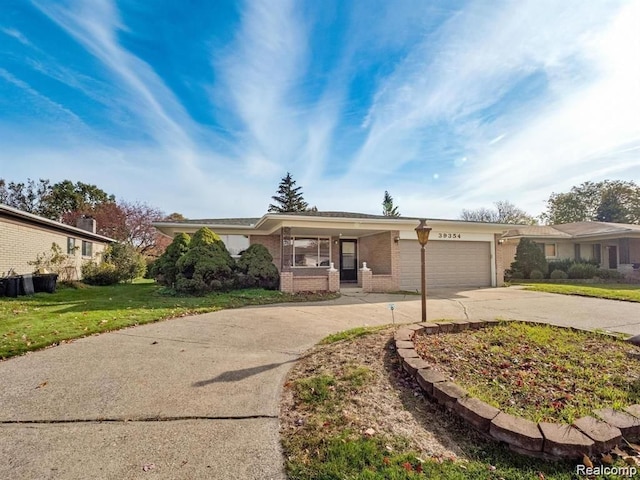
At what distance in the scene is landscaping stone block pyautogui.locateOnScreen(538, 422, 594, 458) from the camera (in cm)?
221

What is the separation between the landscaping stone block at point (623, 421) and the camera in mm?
2395

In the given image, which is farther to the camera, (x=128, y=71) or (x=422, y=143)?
(x=422, y=143)

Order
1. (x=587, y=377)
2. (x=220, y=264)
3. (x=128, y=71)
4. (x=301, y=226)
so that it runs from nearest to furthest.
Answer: (x=587, y=377) < (x=128, y=71) < (x=220, y=264) < (x=301, y=226)

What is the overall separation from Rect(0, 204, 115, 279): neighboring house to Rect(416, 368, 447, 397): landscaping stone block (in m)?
14.9

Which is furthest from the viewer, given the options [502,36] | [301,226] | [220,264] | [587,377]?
[301,226]

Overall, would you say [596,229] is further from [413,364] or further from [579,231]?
[413,364]

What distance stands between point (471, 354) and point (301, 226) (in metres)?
9.24

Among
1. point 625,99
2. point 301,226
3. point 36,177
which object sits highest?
point 36,177

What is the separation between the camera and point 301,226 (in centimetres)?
1277

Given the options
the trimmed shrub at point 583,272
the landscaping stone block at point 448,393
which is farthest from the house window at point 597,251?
the landscaping stone block at point 448,393

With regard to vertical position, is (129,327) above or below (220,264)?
below

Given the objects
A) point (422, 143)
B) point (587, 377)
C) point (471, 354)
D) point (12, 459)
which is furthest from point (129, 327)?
point (422, 143)

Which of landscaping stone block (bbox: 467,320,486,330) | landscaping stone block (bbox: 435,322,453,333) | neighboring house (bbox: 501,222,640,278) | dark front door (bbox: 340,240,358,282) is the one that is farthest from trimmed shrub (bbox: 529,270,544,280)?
landscaping stone block (bbox: 435,322,453,333)

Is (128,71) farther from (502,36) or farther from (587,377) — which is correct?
(587,377)
